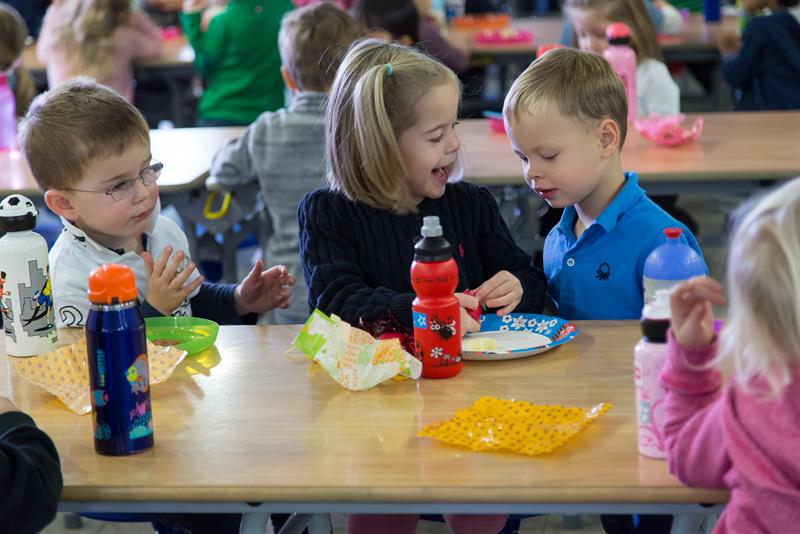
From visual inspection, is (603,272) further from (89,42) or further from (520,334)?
(89,42)

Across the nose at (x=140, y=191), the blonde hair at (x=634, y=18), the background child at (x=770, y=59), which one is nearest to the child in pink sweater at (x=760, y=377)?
the nose at (x=140, y=191)

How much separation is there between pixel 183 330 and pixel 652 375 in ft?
3.23

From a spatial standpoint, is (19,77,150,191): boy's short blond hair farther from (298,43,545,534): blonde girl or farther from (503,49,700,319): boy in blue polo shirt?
(503,49,700,319): boy in blue polo shirt

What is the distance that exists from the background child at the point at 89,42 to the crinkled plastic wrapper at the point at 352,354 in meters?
3.67

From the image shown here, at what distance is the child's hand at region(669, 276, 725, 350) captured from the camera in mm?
1400

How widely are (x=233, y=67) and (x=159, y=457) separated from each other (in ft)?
13.1

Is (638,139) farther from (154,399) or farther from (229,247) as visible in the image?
(154,399)

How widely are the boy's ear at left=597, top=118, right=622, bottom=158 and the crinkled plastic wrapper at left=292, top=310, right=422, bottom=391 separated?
66 cm

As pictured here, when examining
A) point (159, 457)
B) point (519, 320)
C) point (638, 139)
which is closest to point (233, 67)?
point (638, 139)

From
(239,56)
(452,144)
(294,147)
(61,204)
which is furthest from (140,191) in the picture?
(239,56)

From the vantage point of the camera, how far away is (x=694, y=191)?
11.0 ft

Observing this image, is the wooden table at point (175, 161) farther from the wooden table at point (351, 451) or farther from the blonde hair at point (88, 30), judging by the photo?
the wooden table at point (351, 451)

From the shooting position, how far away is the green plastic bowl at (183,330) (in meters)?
2.07

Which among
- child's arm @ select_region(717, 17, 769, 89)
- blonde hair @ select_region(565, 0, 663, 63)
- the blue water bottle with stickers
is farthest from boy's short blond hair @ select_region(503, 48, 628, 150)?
child's arm @ select_region(717, 17, 769, 89)
